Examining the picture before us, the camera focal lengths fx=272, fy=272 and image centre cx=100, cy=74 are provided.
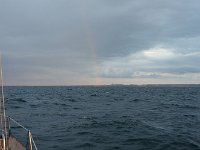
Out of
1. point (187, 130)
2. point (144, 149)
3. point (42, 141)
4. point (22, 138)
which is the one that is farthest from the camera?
point (187, 130)

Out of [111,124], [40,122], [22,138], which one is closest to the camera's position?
[22,138]

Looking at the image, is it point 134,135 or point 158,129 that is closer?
point 134,135

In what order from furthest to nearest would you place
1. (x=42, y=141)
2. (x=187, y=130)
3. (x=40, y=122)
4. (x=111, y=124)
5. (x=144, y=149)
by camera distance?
(x=40, y=122)
(x=111, y=124)
(x=187, y=130)
(x=42, y=141)
(x=144, y=149)

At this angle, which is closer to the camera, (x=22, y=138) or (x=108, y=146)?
(x=108, y=146)

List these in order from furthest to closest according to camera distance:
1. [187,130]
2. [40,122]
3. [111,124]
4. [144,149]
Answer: [40,122] < [111,124] < [187,130] < [144,149]

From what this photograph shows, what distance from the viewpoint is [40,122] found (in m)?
36.6

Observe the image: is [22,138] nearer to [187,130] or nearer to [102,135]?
[102,135]

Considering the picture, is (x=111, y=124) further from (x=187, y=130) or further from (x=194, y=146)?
(x=194, y=146)

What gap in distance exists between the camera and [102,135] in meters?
27.9

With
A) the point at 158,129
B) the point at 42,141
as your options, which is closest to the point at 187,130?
the point at 158,129

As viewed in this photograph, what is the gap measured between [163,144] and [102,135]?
6626mm

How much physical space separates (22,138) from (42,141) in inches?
122

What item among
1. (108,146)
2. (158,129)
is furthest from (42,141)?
(158,129)

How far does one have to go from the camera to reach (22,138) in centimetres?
2692
